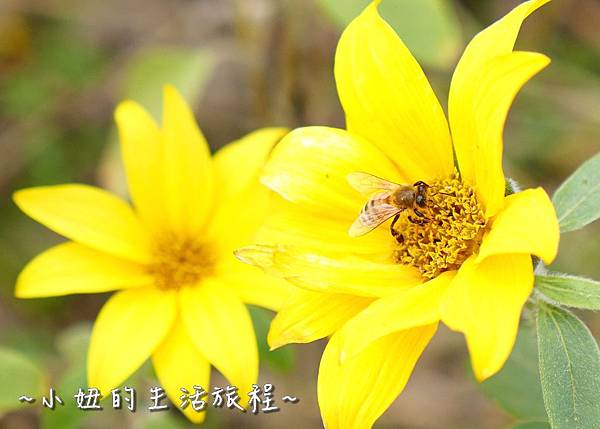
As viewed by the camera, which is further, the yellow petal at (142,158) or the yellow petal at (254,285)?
the yellow petal at (142,158)

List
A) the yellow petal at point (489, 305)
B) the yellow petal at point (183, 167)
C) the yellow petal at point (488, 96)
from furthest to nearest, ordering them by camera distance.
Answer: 1. the yellow petal at point (183, 167)
2. the yellow petal at point (488, 96)
3. the yellow petal at point (489, 305)

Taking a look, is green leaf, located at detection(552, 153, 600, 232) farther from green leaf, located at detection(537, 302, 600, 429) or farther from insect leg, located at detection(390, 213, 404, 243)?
insect leg, located at detection(390, 213, 404, 243)

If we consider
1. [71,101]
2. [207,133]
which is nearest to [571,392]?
[207,133]

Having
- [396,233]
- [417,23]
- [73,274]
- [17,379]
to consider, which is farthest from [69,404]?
[417,23]

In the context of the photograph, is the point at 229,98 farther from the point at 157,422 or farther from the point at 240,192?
the point at 157,422

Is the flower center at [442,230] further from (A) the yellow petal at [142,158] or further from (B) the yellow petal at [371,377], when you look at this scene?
(A) the yellow petal at [142,158]

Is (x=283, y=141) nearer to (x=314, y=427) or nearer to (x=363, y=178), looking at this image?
(x=363, y=178)

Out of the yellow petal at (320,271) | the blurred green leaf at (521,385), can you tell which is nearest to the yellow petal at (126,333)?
the yellow petal at (320,271)

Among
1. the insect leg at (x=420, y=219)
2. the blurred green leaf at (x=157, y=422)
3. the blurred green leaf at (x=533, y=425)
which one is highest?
the insect leg at (x=420, y=219)
